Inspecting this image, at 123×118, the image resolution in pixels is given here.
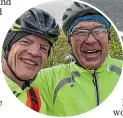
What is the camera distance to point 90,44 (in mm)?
5160

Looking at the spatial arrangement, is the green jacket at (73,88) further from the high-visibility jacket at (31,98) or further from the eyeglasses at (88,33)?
the eyeglasses at (88,33)

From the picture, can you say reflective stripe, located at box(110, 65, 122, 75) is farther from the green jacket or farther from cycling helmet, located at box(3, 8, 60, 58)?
cycling helmet, located at box(3, 8, 60, 58)

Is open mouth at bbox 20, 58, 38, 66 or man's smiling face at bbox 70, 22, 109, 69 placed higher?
man's smiling face at bbox 70, 22, 109, 69

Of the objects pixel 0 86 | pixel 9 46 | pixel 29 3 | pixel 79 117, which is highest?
pixel 29 3

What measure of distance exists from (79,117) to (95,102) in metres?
0.19

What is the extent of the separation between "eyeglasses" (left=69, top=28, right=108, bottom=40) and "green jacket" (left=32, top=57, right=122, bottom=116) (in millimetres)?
233

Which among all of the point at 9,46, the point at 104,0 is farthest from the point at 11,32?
the point at 104,0

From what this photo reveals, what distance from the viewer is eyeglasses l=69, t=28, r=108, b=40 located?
16.9 feet

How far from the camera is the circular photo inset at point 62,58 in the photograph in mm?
5125

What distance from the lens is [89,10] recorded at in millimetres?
5164

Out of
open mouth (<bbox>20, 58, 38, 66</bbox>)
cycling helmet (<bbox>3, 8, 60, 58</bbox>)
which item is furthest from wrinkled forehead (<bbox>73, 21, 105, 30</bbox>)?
open mouth (<bbox>20, 58, 38, 66</bbox>)

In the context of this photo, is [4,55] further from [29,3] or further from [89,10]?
[89,10]

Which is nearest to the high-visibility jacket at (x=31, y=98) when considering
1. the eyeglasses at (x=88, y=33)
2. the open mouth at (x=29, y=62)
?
the open mouth at (x=29, y=62)

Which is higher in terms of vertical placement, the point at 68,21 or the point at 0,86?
the point at 68,21
